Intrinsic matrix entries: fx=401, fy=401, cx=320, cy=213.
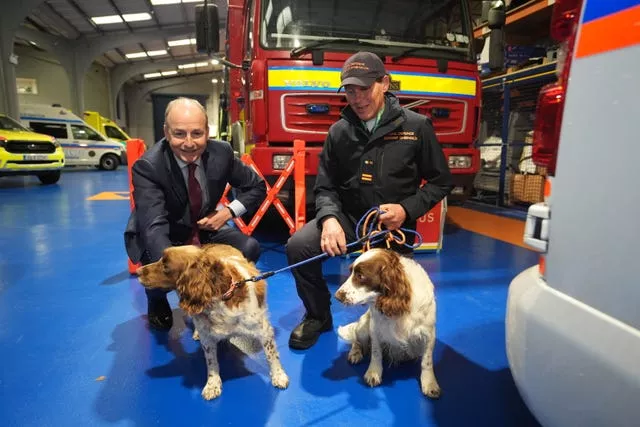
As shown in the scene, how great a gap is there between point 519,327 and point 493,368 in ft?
4.38

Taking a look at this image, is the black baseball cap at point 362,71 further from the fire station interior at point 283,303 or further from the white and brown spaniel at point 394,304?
the fire station interior at point 283,303

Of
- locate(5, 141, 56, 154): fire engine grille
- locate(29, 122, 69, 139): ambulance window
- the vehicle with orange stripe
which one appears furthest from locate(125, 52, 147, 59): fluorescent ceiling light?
the vehicle with orange stripe

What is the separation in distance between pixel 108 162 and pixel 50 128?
241cm

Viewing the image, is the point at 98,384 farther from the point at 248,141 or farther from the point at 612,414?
the point at 248,141

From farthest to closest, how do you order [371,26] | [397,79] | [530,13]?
[530,13]
[371,26]
[397,79]

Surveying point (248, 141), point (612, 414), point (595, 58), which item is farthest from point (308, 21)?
point (612, 414)

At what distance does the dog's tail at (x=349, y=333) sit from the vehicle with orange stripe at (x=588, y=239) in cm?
129

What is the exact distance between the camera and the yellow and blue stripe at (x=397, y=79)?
395 cm

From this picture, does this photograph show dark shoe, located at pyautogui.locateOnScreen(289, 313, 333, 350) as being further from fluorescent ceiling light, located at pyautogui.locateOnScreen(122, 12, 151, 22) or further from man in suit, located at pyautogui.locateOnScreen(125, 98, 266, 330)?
fluorescent ceiling light, located at pyautogui.locateOnScreen(122, 12, 151, 22)

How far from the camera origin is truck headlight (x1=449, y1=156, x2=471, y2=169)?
445cm

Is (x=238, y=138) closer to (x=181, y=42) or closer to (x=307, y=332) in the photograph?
(x=307, y=332)

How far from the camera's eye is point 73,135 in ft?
50.8

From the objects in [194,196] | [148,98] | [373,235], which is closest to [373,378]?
[373,235]

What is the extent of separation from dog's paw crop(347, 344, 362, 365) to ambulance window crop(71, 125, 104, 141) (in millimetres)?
16651
